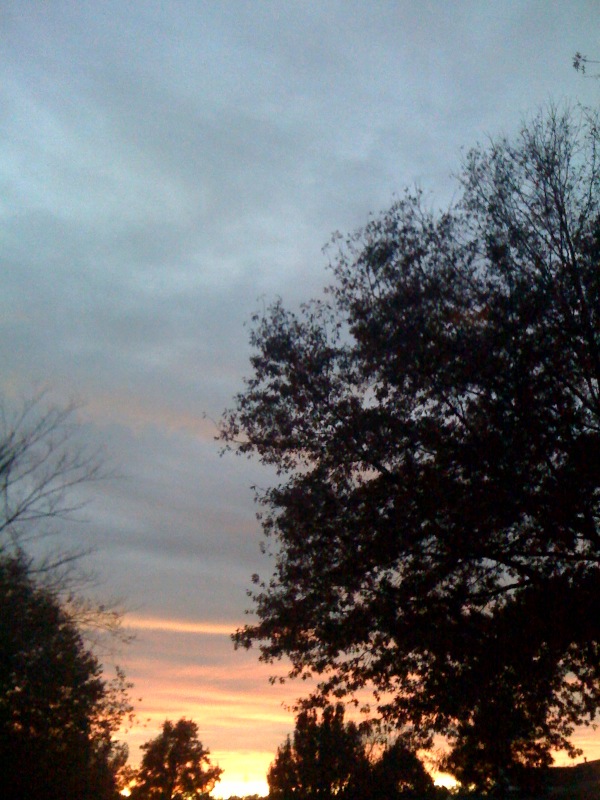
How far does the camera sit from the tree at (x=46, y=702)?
2070 centimetres

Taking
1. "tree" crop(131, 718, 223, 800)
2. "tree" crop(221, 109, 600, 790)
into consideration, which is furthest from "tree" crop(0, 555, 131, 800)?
"tree" crop(131, 718, 223, 800)

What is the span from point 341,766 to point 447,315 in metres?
50.2

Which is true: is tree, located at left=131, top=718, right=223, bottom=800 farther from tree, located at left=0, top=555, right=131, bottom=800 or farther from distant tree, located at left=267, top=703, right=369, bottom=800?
tree, located at left=0, top=555, right=131, bottom=800

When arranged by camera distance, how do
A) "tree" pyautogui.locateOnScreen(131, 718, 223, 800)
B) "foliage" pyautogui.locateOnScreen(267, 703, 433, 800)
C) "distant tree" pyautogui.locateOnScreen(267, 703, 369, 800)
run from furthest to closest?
"tree" pyautogui.locateOnScreen(131, 718, 223, 800) → "distant tree" pyautogui.locateOnScreen(267, 703, 369, 800) → "foliage" pyautogui.locateOnScreen(267, 703, 433, 800)

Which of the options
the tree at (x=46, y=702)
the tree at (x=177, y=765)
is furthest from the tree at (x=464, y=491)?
the tree at (x=177, y=765)

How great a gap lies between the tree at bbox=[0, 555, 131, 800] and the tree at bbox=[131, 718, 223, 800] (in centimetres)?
5085

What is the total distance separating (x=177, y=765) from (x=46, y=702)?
61.6m

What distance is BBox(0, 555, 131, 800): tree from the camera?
67.9 feet

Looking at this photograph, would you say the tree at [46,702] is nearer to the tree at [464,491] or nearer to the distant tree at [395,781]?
the tree at [464,491]

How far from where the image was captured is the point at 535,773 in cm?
1916

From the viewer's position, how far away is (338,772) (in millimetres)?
57094

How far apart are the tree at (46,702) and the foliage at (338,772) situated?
21731mm

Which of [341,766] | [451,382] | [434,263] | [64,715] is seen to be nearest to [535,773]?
[451,382]

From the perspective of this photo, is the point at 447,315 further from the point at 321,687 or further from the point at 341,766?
the point at 341,766
